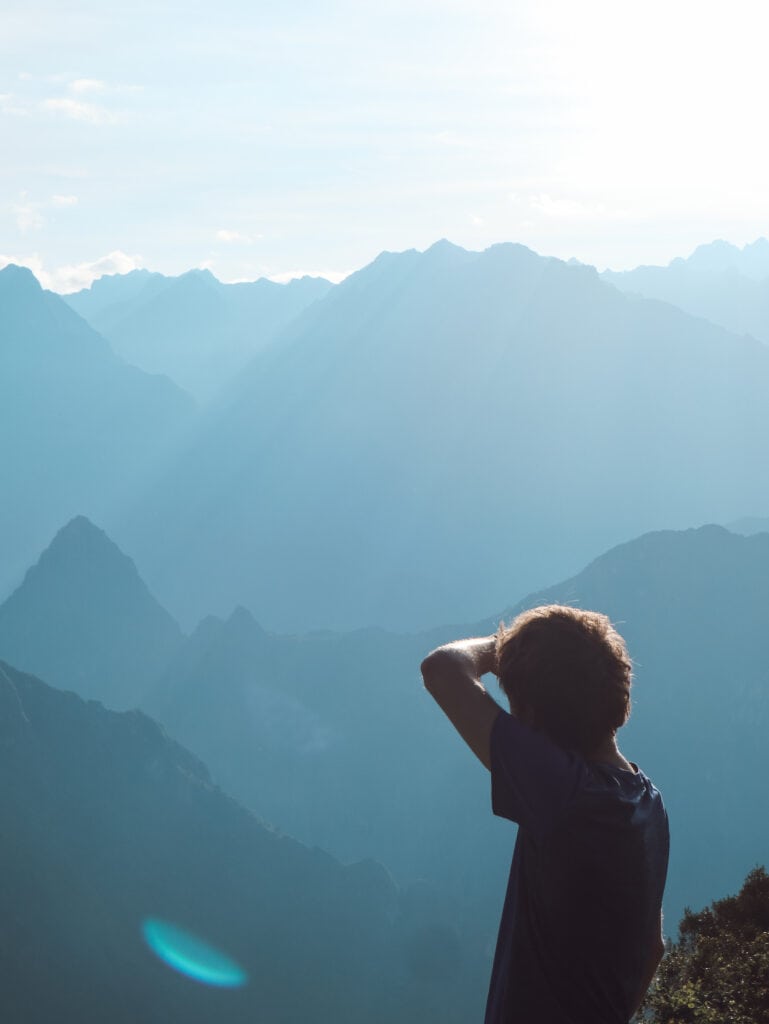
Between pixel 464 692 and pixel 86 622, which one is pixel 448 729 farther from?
pixel 464 692

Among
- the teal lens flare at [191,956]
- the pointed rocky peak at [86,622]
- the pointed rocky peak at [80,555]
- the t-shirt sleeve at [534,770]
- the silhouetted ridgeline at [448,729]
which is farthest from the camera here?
the pointed rocky peak at [80,555]

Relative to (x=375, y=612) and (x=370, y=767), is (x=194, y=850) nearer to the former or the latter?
(x=370, y=767)

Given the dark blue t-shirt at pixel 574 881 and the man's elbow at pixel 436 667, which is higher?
the man's elbow at pixel 436 667

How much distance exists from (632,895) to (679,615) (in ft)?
364

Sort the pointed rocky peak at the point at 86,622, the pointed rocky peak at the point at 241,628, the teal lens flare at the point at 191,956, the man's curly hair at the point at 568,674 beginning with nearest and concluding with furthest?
the man's curly hair at the point at 568,674 < the teal lens flare at the point at 191,956 < the pointed rocky peak at the point at 241,628 < the pointed rocky peak at the point at 86,622

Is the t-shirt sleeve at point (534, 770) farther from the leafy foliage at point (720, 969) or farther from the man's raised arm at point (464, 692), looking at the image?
the leafy foliage at point (720, 969)

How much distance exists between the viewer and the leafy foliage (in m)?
8.97

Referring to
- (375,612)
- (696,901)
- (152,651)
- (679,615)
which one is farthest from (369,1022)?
(375,612)

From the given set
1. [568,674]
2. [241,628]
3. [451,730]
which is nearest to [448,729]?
[451,730]

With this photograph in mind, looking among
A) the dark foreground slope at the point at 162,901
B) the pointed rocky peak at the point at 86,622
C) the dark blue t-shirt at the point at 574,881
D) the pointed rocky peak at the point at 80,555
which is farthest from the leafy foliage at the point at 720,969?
the pointed rocky peak at the point at 80,555

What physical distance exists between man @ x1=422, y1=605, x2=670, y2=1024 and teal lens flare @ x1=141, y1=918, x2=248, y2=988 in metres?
64.1

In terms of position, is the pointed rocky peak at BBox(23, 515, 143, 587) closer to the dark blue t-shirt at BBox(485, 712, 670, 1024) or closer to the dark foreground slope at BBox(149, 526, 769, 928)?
the dark foreground slope at BBox(149, 526, 769, 928)

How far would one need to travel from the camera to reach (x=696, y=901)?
84.2m

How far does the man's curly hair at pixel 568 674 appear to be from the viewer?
290 centimetres
